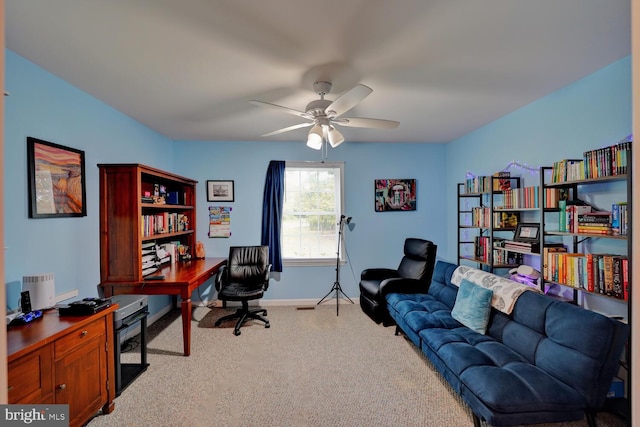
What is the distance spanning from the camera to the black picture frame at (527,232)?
2.62 m

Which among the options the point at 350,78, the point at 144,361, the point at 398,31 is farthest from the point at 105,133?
the point at 398,31

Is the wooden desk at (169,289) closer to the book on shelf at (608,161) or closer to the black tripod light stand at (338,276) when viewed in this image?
the black tripod light stand at (338,276)

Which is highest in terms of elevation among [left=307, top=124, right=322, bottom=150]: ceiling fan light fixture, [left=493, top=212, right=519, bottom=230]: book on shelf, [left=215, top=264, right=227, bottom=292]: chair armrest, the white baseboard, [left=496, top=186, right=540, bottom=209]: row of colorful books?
[left=307, top=124, right=322, bottom=150]: ceiling fan light fixture

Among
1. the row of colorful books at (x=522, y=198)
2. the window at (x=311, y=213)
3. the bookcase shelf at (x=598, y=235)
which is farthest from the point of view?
the window at (x=311, y=213)

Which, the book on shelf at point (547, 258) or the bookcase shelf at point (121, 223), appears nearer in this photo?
the book on shelf at point (547, 258)

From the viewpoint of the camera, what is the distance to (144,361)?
8.32 feet

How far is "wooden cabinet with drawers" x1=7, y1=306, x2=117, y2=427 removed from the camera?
1.41 m

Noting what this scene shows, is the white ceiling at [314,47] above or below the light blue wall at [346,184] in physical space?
above

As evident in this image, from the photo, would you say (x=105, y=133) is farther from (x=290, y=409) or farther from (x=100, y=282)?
(x=290, y=409)

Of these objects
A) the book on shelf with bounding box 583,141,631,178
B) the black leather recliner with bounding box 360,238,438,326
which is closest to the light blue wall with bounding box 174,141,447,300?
the black leather recliner with bounding box 360,238,438,326

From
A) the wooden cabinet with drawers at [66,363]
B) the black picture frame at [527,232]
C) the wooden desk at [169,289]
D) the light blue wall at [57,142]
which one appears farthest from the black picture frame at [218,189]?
the black picture frame at [527,232]

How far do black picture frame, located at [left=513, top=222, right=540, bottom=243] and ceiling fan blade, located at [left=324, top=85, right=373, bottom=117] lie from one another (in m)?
2.08

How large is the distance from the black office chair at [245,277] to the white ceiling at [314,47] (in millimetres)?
1908

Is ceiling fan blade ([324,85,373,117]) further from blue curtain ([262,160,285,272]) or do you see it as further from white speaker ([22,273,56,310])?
white speaker ([22,273,56,310])
